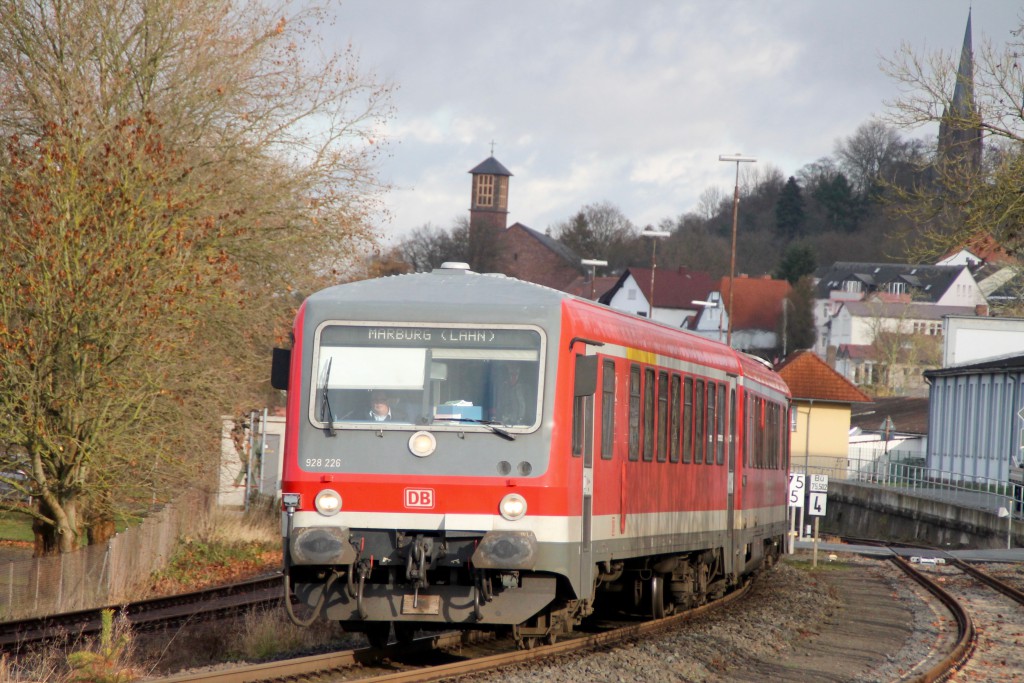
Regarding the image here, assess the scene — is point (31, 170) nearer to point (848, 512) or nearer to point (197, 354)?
point (197, 354)

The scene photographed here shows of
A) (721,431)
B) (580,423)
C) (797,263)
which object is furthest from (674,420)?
(797,263)

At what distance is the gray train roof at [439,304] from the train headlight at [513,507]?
1400mm

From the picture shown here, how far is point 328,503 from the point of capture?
1073 cm

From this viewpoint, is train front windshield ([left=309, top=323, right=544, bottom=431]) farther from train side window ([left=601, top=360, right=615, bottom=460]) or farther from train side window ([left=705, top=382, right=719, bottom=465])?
train side window ([left=705, top=382, right=719, bottom=465])

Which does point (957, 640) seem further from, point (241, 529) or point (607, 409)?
point (241, 529)

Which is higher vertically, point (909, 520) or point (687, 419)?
point (687, 419)

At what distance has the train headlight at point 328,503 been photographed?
35.2 feet

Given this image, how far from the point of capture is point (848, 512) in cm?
5122

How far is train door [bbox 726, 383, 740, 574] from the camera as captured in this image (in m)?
17.1

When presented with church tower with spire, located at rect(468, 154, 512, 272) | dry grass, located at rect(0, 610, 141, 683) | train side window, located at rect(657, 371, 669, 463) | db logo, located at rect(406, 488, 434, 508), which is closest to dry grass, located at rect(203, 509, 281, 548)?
train side window, located at rect(657, 371, 669, 463)

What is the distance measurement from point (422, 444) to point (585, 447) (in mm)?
1487

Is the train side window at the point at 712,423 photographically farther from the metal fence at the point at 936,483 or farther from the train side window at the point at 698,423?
the metal fence at the point at 936,483

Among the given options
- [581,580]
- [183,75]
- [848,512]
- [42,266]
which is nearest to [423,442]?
[581,580]

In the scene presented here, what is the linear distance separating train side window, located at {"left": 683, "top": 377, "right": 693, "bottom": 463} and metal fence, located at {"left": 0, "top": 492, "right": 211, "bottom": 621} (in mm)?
Result: 8716
